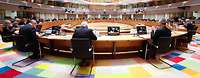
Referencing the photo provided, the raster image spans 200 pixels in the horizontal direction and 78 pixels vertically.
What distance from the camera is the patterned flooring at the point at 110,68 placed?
420 centimetres

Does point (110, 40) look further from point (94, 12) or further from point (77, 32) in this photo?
point (94, 12)

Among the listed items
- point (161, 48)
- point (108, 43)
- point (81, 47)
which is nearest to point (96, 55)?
point (108, 43)

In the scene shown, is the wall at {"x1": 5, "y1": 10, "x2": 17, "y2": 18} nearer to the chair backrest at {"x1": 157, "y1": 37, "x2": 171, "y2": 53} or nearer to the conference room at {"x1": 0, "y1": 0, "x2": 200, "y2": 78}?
the conference room at {"x1": 0, "y1": 0, "x2": 200, "y2": 78}

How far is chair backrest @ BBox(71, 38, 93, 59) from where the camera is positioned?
396 centimetres

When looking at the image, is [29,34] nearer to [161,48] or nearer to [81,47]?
[81,47]

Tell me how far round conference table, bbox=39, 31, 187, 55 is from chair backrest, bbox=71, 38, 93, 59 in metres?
1.06

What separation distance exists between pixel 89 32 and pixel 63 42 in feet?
4.84

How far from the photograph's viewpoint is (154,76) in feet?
13.6

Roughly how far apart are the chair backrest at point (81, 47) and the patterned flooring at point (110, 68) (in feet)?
1.66

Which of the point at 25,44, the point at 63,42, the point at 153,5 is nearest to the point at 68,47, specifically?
the point at 63,42

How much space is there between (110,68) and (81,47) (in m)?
1.09

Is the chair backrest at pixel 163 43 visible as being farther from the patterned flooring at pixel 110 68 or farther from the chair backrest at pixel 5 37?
the chair backrest at pixel 5 37

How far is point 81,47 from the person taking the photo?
4.03 metres

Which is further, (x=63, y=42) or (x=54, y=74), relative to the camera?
(x=63, y=42)
